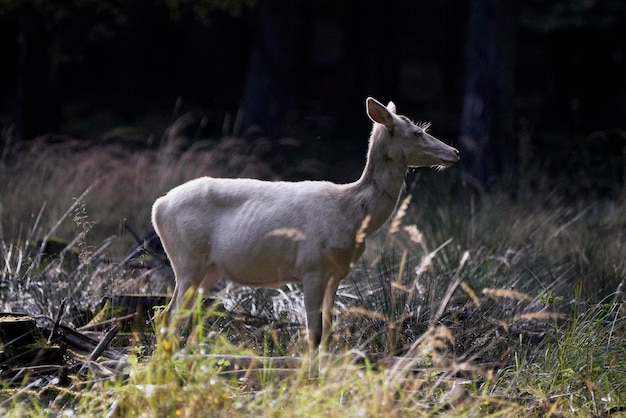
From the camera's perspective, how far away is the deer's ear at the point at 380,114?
553cm

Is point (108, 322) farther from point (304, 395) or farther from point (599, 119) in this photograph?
point (599, 119)

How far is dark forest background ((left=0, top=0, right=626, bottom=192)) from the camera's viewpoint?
14398 mm

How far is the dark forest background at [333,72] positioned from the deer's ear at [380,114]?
505 cm

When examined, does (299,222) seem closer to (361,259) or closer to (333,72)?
(361,259)

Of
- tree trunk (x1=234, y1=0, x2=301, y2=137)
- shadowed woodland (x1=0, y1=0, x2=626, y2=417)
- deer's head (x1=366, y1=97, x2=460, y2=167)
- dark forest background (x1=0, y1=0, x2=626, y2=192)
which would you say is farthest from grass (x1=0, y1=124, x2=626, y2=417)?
tree trunk (x1=234, y1=0, x2=301, y2=137)

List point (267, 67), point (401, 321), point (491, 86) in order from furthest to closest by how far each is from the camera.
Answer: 1. point (267, 67)
2. point (491, 86)
3. point (401, 321)

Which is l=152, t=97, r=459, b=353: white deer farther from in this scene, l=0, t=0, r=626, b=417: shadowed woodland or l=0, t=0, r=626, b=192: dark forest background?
l=0, t=0, r=626, b=192: dark forest background

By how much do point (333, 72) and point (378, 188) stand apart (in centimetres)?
2832

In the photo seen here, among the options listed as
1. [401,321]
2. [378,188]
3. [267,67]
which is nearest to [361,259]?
[378,188]

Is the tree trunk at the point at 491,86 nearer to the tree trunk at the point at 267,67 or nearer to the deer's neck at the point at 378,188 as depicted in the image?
the tree trunk at the point at 267,67

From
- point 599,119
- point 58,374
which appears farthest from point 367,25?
point 58,374

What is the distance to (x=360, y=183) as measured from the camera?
18.8 feet

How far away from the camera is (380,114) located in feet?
18.3

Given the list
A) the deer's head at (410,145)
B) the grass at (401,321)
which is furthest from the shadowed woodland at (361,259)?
the deer's head at (410,145)
